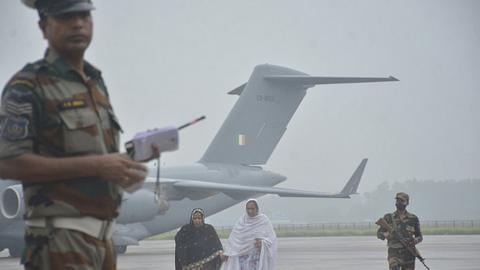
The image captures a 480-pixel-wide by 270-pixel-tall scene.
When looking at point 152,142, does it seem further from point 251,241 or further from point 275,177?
point 275,177

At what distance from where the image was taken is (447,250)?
24719 millimetres

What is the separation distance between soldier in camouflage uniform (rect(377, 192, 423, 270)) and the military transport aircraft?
495 inches

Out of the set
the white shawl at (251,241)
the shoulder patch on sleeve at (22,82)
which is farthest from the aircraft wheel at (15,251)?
the shoulder patch on sleeve at (22,82)

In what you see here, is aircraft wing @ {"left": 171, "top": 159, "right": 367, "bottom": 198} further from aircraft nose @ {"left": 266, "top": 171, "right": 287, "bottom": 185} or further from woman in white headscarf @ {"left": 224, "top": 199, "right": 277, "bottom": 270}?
woman in white headscarf @ {"left": 224, "top": 199, "right": 277, "bottom": 270}

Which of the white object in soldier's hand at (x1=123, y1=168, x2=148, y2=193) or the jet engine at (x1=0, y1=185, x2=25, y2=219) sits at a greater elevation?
the white object in soldier's hand at (x1=123, y1=168, x2=148, y2=193)

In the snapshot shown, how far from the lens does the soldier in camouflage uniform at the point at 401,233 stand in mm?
11906

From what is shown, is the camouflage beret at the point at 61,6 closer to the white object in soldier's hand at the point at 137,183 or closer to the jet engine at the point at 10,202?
the white object in soldier's hand at the point at 137,183

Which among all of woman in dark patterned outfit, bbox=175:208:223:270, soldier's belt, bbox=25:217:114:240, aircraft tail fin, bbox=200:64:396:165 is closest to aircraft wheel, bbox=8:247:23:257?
aircraft tail fin, bbox=200:64:396:165

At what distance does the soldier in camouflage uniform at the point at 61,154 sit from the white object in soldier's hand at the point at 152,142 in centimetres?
5

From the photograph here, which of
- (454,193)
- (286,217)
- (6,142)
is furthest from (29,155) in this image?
Answer: (286,217)

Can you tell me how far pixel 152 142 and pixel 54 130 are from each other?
28 cm

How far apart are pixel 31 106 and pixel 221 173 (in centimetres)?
2362

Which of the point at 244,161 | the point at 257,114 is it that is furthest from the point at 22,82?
the point at 244,161

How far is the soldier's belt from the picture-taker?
9.61ft
